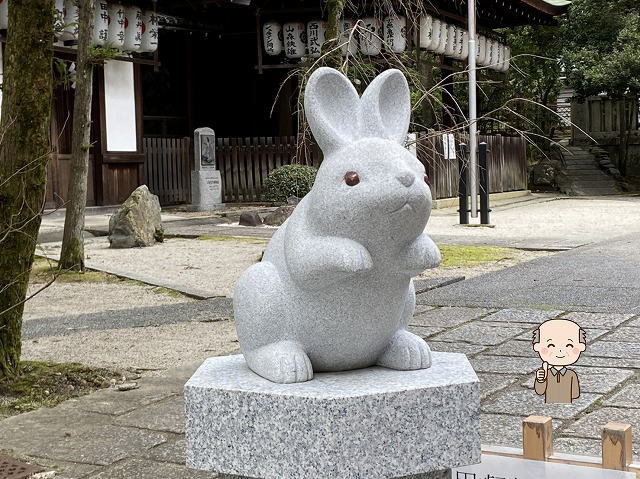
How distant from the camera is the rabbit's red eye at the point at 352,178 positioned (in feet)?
9.89

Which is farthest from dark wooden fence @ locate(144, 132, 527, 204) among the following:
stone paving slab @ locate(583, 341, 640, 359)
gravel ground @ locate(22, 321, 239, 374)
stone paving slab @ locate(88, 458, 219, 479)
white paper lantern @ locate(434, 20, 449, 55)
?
stone paving slab @ locate(88, 458, 219, 479)

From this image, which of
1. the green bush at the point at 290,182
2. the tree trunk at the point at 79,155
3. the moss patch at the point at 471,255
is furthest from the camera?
the green bush at the point at 290,182

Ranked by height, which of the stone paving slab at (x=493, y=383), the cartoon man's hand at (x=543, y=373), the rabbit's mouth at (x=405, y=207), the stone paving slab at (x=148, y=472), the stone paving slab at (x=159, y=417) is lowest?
the stone paving slab at (x=148, y=472)

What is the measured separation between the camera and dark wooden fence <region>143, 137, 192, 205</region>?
18109mm

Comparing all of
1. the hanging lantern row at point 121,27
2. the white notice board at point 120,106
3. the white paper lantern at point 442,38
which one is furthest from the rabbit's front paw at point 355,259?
the white paper lantern at point 442,38

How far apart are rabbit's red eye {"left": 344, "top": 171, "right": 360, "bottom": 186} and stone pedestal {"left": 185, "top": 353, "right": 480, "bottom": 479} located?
28.3 inches

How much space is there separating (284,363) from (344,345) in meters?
0.24

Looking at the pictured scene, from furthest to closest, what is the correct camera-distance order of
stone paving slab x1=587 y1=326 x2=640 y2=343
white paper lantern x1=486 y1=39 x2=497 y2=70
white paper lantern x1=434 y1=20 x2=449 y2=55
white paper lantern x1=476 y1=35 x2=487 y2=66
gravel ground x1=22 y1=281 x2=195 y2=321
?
1. white paper lantern x1=486 y1=39 x2=497 y2=70
2. white paper lantern x1=476 y1=35 x2=487 y2=66
3. white paper lantern x1=434 y1=20 x2=449 y2=55
4. gravel ground x1=22 y1=281 x2=195 y2=321
5. stone paving slab x1=587 y1=326 x2=640 y2=343

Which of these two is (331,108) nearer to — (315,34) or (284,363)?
(284,363)

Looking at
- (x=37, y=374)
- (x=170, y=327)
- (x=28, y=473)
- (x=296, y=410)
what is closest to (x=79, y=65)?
(x=170, y=327)

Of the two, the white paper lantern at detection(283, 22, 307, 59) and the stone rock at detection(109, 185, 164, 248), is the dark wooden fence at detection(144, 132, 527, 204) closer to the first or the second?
the white paper lantern at detection(283, 22, 307, 59)

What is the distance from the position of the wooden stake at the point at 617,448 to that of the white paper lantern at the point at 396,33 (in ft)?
51.4

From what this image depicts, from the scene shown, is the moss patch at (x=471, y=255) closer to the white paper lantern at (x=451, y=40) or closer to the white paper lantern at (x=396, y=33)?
the white paper lantern at (x=396, y=33)

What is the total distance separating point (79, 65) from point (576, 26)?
19.3 m
